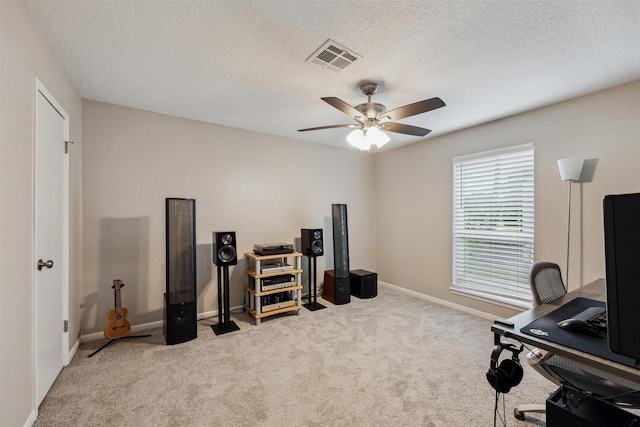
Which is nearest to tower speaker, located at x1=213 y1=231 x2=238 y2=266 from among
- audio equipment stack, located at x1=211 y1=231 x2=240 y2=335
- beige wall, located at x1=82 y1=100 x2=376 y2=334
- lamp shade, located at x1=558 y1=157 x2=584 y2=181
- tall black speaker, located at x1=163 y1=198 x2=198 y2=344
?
audio equipment stack, located at x1=211 y1=231 x2=240 y2=335

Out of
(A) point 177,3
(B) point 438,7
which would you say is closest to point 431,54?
(B) point 438,7

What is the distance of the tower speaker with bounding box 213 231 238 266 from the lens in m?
3.11

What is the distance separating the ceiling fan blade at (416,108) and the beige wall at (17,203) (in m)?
2.33

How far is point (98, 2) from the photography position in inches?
62.0

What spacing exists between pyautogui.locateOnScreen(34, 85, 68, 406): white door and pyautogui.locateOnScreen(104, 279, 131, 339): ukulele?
15.4 inches

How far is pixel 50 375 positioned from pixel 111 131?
2257 millimetres

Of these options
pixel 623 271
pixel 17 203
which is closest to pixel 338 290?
pixel 17 203

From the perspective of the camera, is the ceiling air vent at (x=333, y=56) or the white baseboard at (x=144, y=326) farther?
the white baseboard at (x=144, y=326)

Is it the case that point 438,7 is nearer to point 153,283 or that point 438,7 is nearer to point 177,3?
point 177,3

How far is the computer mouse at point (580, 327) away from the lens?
3.86ft

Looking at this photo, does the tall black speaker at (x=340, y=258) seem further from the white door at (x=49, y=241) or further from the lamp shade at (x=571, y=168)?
the white door at (x=49, y=241)

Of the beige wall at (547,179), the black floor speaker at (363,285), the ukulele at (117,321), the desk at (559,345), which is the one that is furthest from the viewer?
the black floor speaker at (363,285)

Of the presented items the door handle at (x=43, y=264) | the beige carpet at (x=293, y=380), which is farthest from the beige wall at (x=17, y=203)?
the beige carpet at (x=293, y=380)

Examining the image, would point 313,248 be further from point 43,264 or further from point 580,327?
point 580,327
